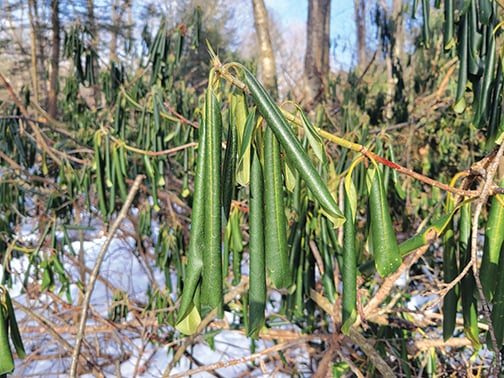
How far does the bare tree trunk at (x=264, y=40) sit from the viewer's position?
273 cm

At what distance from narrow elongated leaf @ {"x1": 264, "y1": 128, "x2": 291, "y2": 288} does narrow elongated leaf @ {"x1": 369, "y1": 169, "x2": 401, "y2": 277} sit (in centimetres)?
18

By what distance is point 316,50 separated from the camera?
2.85m

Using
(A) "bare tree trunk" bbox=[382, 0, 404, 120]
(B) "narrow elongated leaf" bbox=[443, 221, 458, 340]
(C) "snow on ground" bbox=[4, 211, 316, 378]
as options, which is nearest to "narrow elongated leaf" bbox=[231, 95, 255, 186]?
(B) "narrow elongated leaf" bbox=[443, 221, 458, 340]

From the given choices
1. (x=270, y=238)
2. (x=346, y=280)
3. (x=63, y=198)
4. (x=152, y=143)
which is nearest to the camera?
(x=270, y=238)

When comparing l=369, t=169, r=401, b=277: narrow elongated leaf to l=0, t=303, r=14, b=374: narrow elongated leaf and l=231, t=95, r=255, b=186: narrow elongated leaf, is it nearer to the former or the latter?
l=231, t=95, r=255, b=186: narrow elongated leaf

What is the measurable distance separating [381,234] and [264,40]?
236 cm

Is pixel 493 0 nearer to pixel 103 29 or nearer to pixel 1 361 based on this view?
pixel 1 361

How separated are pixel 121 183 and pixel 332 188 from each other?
906 millimetres

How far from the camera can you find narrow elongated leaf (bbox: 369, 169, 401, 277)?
61 cm

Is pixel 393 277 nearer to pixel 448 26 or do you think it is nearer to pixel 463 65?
pixel 463 65

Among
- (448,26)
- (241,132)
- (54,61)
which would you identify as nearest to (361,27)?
(54,61)

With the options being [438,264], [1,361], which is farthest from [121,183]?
[438,264]

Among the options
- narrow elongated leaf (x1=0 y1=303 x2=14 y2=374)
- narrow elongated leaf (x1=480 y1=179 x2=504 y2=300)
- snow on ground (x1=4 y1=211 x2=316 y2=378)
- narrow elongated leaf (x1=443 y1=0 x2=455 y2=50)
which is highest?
narrow elongated leaf (x1=443 y1=0 x2=455 y2=50)

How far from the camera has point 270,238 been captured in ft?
1.67
